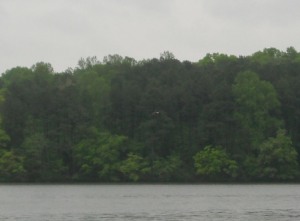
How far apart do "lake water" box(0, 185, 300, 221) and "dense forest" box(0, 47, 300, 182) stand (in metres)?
32.7

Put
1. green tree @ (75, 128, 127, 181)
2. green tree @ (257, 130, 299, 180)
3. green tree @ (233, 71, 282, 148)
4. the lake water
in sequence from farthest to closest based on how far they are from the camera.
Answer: green tree @ (233, 71, 282, 148), green tree @ (75, 128, 127, 181), green tree @ (257, 130, 299, 180), the lake water

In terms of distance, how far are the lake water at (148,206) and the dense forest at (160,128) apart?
3270 centimetres

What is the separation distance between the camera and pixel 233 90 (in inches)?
5123

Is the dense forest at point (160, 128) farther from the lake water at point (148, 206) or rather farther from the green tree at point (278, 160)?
the lake water at point (148, 206)

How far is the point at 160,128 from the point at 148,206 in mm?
59103

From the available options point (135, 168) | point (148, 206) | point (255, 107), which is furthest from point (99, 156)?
point (148, 206)

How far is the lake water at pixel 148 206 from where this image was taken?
5812cm

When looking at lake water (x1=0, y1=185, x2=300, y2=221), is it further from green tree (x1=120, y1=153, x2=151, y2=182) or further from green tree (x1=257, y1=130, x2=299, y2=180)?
green tree (x1=120, y1=153, x2=151, y2=182)

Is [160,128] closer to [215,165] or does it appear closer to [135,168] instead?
[135,168]

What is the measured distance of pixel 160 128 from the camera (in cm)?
12700

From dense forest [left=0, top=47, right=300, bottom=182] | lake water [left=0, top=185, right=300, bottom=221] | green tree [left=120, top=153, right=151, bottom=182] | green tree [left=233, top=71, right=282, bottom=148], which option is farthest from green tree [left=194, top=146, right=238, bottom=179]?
lake water [left=0, top=185, right=300, bottom=221]

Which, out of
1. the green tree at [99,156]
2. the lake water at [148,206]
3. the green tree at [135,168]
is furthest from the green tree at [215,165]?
the lake water at [148,206]

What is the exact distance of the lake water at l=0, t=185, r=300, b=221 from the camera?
2288 inches

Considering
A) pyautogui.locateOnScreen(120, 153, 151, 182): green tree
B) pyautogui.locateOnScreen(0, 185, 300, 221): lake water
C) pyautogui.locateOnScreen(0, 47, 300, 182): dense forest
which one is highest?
pyautogui.locateOnScreen(0, 47, 300, 182): dense forest
